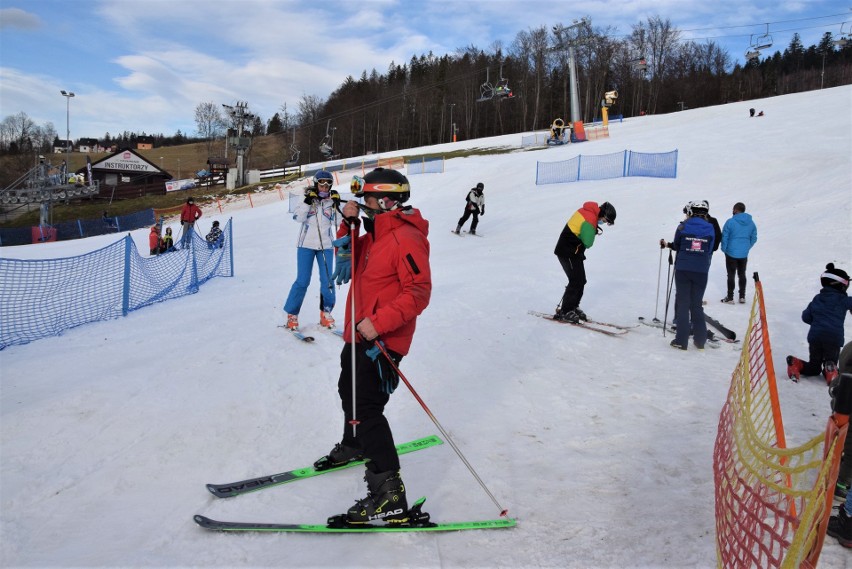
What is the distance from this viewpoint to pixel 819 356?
5.69 m

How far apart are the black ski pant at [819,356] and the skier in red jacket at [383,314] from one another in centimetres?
499

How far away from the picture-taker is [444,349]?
22.0 ft

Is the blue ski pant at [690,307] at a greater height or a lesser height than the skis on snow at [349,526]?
greater

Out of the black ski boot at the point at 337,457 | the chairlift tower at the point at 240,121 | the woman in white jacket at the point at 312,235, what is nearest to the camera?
the black ski boot at the point at 337,457

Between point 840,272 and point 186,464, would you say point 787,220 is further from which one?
point 186,464

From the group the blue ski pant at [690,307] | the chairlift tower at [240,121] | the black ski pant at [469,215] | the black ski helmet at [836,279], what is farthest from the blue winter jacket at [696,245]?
the chairlift tower at [240,121]

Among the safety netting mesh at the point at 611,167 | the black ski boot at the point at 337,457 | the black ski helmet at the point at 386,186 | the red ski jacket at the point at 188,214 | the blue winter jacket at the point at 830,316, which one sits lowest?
the black ski boot at the point at 337,457

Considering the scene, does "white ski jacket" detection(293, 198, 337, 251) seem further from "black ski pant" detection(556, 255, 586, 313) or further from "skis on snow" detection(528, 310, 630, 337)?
"skis on snow" detection(528, 310, 630, 337)

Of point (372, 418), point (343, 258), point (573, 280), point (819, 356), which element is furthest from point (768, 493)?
point (573, 280)

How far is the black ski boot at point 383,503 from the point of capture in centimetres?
300

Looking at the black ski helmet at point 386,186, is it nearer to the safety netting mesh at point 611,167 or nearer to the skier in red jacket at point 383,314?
the skier in red jacket at point 383,314

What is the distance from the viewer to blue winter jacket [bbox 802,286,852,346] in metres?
5.62

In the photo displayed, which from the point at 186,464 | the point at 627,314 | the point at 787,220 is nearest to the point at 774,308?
the point at 627,314

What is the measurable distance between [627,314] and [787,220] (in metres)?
8.66
